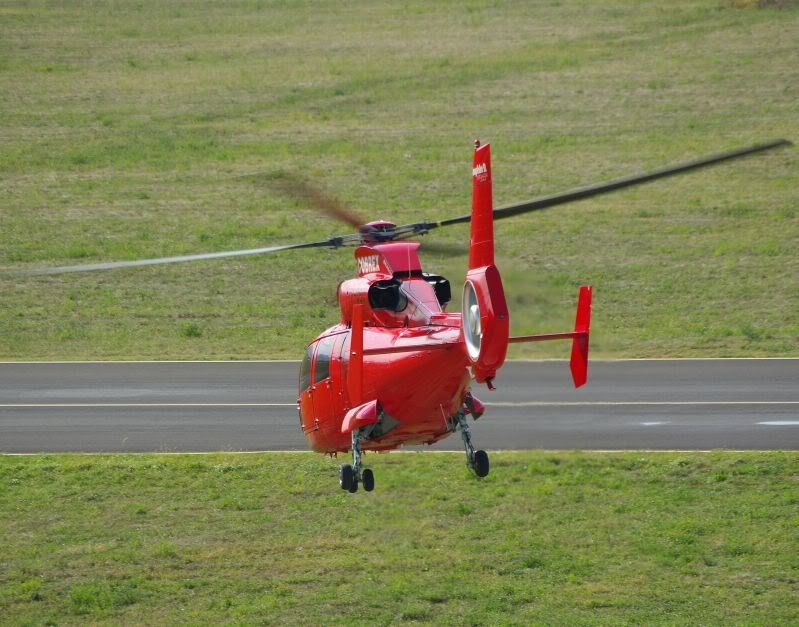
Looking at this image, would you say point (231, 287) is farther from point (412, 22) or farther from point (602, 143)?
point (412, 22)

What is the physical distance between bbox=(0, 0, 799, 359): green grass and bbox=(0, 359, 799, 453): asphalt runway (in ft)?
7.08

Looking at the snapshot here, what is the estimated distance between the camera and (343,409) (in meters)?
20.2

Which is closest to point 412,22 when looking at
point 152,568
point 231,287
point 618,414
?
point 231,287

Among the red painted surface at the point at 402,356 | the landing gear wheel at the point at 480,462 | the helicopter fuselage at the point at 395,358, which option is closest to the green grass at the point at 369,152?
the helicopter fuselage at the point at 395,358

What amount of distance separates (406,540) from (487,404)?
6.77 m

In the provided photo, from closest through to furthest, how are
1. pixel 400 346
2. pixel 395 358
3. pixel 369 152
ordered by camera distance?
1. pixel 400 346
2. pixel 395 358
3. pixel 369 152

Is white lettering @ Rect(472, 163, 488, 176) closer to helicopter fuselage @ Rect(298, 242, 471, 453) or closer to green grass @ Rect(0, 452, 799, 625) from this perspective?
helicopter fuselage @ Rect(298, 242, 471, 453)

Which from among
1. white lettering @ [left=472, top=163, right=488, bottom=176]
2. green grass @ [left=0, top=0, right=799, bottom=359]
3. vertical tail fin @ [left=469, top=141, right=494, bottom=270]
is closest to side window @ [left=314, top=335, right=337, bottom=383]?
vertical tail fin @ [left=469, top=141, right=494, bottom=270]

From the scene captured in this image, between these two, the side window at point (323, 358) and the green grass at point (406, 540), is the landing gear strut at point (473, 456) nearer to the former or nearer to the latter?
the side window at point (323, 358)

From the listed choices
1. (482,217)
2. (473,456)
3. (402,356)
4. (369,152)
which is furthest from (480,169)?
(369,152)

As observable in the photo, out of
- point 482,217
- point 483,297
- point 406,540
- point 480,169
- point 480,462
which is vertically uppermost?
point 480,169

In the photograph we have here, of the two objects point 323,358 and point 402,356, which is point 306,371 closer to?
point 323,358

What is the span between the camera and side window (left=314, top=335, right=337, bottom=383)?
68.0 feet

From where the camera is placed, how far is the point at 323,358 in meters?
20.9
